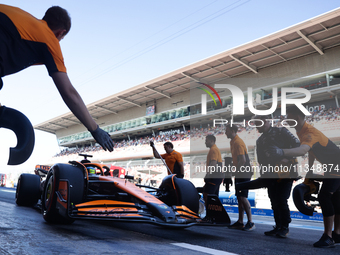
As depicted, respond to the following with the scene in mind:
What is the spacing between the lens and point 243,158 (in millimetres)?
5109

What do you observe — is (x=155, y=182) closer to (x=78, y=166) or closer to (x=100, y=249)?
(x=78, y=166)

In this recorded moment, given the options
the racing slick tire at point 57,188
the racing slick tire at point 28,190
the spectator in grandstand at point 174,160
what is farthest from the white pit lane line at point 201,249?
the racing slick tire at point 28,190

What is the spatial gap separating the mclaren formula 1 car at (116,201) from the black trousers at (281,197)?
100 cm

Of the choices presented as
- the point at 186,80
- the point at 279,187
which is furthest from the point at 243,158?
the point at 186,80

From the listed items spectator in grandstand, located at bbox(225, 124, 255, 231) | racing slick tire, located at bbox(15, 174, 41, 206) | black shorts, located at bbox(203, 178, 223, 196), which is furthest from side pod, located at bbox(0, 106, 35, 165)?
racing slick tire, located at bbox(15, 174, 41, 206)

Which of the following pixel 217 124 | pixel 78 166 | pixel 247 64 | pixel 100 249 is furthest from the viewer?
pixel 217 124

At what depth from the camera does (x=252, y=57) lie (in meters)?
22.4

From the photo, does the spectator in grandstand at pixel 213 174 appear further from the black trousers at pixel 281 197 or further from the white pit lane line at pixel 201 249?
the white pit lane line at pixel 201 249

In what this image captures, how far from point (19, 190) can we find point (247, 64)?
2069 centimetres

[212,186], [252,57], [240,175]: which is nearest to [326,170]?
[240,175]

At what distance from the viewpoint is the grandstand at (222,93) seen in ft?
63.8

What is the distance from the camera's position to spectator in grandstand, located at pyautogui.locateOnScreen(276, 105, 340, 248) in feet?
10.7

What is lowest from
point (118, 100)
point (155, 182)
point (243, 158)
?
point (155, 182)

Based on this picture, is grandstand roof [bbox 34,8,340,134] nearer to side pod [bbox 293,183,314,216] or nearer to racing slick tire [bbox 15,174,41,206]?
side pod [bbox 293,183,314,216]
